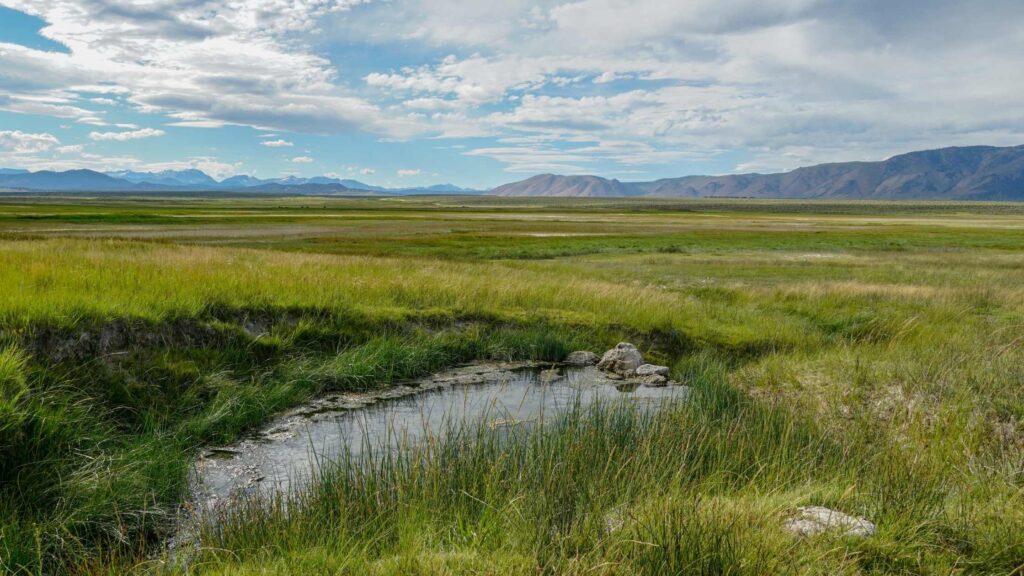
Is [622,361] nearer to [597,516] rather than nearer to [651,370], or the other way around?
[651,370]

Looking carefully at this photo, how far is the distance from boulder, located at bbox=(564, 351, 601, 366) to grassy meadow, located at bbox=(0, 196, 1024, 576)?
382 millimetres

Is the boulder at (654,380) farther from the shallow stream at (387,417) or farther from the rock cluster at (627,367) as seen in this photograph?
the shallow stream at (387,417)

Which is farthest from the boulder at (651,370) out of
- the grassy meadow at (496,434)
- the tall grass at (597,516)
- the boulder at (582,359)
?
the tall grass at (597,516)

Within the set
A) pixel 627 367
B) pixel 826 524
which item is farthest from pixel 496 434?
pixel 627 367

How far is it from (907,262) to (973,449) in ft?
119

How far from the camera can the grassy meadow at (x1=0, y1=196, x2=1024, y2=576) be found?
5.24 metres

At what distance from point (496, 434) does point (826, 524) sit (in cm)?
455

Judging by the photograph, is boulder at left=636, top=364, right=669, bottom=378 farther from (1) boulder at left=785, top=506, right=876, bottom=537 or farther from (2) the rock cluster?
(1) boulder at left=785, top=506, right=876, bottom=537

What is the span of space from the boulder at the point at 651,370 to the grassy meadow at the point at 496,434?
519 mm

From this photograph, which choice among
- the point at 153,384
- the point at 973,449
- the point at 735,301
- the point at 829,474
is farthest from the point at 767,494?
the point at 735,301

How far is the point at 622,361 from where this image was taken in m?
14.0

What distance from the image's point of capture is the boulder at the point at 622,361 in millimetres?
13891

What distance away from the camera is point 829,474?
23.3ft

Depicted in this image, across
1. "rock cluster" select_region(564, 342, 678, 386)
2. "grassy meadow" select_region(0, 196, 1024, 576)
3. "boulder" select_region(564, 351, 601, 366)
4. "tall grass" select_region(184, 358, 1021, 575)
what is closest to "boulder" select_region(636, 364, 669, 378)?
"rock cluster" select_region(564, 342, 678, 386)
